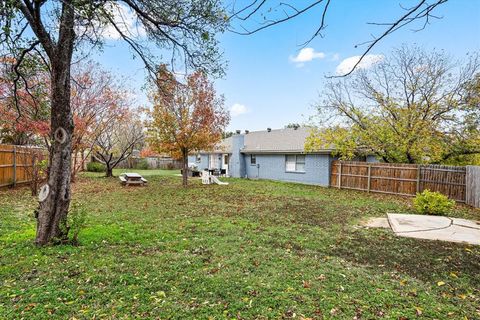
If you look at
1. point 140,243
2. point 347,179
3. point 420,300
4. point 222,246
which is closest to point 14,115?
point 140,243

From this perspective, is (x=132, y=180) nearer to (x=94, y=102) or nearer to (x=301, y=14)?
(x=94, y=102)

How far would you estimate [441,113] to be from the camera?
13.1 m

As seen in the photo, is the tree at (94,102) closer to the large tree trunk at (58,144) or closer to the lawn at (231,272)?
the lawn at (231,272)

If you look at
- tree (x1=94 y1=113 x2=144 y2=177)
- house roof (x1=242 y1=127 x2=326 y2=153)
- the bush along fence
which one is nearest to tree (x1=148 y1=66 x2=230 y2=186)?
tree (x1=94 y1=113 x2=144 y2=177)

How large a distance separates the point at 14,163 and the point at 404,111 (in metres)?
18.7

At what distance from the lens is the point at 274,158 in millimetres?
20656

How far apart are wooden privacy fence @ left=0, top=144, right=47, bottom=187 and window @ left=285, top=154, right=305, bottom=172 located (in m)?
14.4

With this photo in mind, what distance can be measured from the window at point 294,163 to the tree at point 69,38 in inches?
571

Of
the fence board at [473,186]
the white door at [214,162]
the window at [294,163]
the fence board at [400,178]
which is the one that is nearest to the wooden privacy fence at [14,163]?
the window at [294,163]

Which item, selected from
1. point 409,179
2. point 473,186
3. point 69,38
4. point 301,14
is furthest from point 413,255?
point 409,179

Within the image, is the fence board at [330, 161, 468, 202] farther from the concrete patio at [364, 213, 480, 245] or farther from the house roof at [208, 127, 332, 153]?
the concrete patio at [364, 213, 480, 245]

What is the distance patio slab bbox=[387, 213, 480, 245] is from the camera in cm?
625

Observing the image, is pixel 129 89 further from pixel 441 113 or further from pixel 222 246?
pixel 441 113

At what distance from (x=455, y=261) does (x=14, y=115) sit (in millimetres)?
17014
